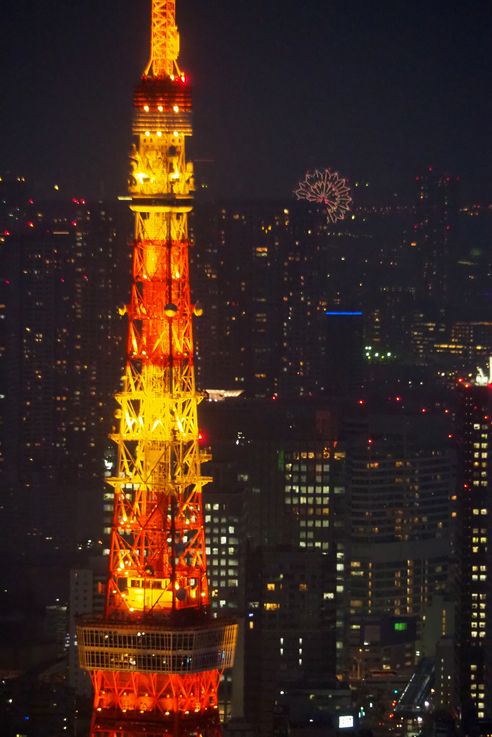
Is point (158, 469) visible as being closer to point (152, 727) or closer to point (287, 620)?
point (152, 727)

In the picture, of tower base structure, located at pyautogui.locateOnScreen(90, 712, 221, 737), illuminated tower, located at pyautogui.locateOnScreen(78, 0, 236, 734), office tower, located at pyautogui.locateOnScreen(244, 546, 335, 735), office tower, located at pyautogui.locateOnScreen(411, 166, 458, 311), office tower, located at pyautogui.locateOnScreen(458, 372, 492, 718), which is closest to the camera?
tower base structure, located at pyautogui.locateOnScreen(90, 712, 221, 737)

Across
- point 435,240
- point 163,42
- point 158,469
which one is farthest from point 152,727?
point 435,240

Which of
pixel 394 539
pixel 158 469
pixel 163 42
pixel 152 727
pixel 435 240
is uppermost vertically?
pixel 163 42

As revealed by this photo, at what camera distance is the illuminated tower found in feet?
43.4

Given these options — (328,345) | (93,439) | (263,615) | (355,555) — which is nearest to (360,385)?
(328,345)

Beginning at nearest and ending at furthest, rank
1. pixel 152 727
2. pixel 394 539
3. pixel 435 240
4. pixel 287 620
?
pixel 152 727 → pixel 287 620 → pixel 435 240 → pixel 394 539

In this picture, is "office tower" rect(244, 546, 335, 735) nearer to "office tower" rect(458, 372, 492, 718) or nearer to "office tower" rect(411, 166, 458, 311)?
"office tower" rect(458, 372, 492, 718)

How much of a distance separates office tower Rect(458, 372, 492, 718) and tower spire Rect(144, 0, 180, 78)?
419 inches

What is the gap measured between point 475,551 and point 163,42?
42.9 feet

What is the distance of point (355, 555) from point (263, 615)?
4956 mm

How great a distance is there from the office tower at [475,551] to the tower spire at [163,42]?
34.9 ft

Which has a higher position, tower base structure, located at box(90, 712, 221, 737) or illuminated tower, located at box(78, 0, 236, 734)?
illuminated tower, located at box(78, 0, 236, 734)

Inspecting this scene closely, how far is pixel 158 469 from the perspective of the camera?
1333 cm

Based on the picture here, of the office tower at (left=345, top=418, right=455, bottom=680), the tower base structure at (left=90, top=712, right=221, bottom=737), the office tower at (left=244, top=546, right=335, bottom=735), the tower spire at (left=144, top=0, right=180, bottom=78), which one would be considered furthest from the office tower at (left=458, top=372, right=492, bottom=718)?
the tower spire at (left=144, top=0, right=180, bottom=78)
